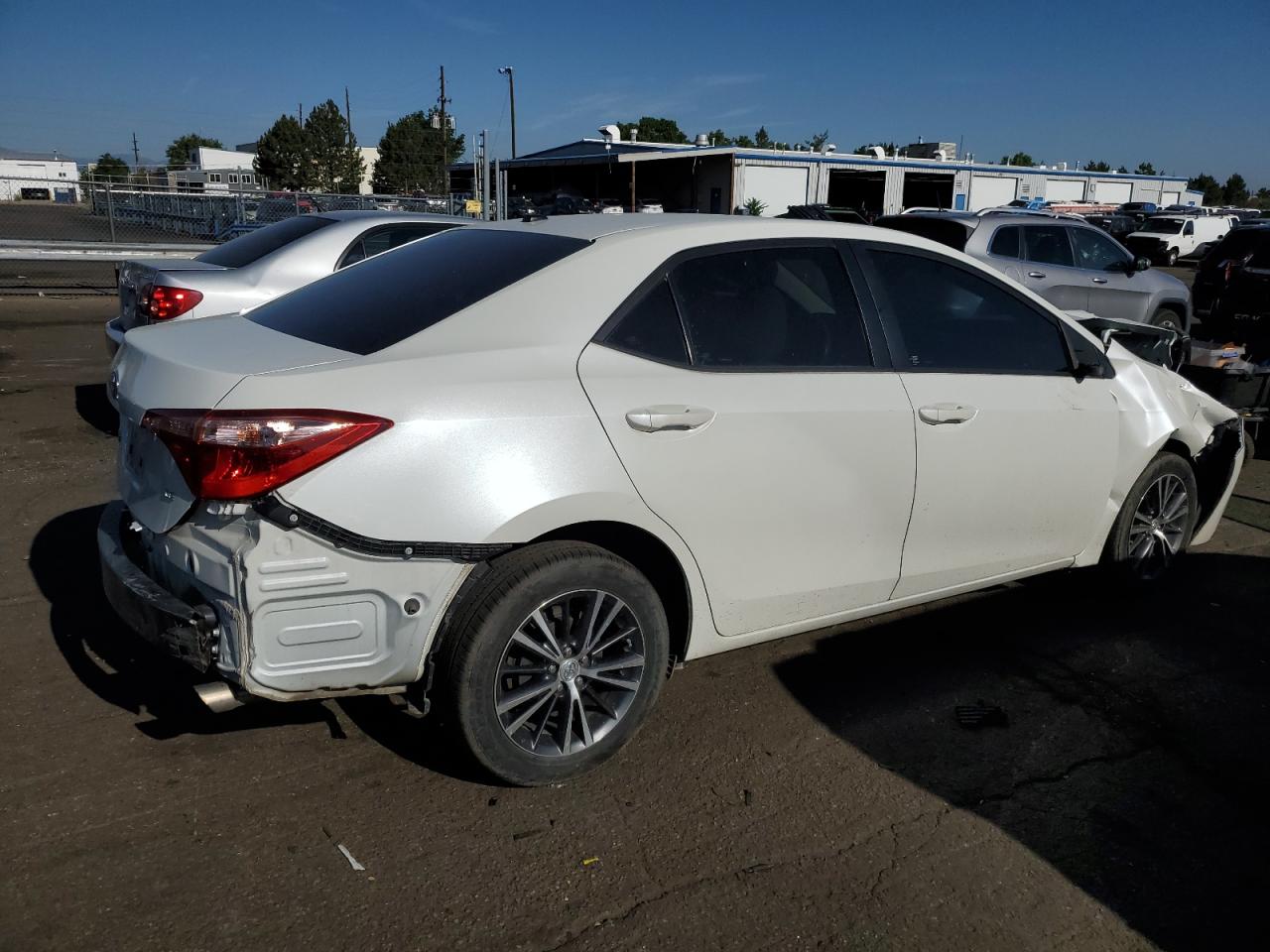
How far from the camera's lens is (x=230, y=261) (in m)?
7.85

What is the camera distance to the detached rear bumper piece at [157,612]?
270 centimetres

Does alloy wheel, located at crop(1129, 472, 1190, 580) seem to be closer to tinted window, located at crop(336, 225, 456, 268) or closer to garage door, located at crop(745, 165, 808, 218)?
tinted window, located at crop(336, 225, 456, 268)

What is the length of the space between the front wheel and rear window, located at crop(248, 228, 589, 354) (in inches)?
114

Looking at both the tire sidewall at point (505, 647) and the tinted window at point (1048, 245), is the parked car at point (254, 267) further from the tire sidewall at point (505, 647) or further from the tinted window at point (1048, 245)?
the tinted window at point (1048, 245)

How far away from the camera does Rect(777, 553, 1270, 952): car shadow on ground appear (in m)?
2.94

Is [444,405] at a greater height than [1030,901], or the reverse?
[444,405]

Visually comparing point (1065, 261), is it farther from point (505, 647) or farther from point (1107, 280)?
point (505, 647)

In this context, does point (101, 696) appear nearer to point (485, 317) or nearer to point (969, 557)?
point (485, 317)

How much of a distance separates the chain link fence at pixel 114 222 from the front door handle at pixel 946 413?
15555 mm

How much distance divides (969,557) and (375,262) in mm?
2609

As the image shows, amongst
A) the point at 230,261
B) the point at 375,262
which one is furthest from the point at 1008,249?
the point at 375,262

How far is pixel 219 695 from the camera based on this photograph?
278cm

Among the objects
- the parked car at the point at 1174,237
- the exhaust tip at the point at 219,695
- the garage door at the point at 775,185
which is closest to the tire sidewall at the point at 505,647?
the exhaust tip at the point at 219,695

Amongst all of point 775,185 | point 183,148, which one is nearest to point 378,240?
point 775,185
